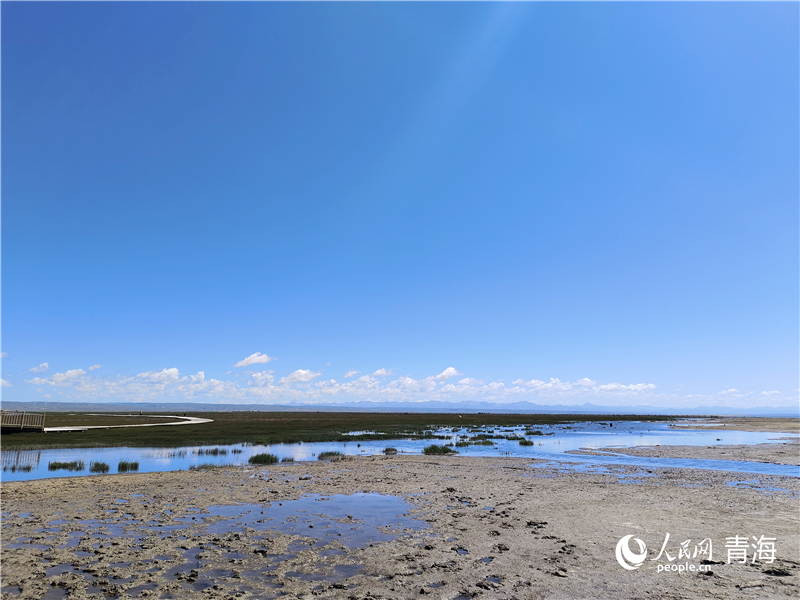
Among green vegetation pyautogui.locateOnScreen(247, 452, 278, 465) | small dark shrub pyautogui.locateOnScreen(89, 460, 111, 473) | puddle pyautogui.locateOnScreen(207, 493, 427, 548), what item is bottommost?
green vegetation pyautogui.locateOnScreen(247, 452, 278, 465)

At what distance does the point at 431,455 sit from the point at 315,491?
60.4 ft

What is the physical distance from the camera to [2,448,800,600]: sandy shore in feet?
32.0

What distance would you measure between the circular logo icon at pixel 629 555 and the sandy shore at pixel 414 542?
0.69 ft

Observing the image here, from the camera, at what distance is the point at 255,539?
13070 mm

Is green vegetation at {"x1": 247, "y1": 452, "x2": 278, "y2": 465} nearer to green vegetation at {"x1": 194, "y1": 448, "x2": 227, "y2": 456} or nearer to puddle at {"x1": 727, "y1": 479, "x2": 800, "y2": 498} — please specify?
green vegetation at {"x1": 194, "y1": 448, "x2": 227, "y2": 456}

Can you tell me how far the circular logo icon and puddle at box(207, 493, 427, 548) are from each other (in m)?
5.93

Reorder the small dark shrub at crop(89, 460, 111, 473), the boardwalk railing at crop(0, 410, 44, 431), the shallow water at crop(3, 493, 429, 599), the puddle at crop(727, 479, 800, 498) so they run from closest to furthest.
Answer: the shallow water at crop(3, 493, 429, 599)
the puddle at crop(727, 479, 800, 498)
the small dark shrub at crop(89, 460, 111, 473)
the boardwalk railing at crop(0, 410, 44, 431)

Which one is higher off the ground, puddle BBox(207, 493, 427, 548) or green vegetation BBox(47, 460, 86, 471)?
puddle BBox(207, 493, 427, 548)

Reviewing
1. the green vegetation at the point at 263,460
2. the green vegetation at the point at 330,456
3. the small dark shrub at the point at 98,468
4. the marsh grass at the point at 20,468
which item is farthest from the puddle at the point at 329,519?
the marsh grass at the point at 20,468

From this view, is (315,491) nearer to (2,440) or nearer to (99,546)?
(99,546)

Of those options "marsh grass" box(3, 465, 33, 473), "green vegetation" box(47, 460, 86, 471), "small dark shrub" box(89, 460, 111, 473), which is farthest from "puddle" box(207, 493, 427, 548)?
"marsh grass" box(3, 465, 33, 473)

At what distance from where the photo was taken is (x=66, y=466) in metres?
28.0

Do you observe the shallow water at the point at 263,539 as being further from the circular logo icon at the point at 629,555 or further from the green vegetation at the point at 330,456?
the green vegetation at the point at 330,456

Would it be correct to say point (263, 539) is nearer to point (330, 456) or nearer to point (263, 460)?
point (263, 460)
